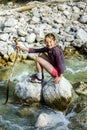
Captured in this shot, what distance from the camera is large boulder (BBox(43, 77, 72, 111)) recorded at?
22.5 ft

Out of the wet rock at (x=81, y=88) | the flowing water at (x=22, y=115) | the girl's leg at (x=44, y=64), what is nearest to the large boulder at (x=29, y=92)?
the flowing water at (x=22, y=115)

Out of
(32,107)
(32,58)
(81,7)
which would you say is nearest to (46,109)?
(32,107)

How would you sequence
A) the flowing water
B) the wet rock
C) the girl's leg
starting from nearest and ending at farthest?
the flowing water, the girl's leg, the wet rock

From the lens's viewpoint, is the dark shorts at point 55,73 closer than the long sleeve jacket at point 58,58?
No

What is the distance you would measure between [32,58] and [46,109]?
10.8 ft

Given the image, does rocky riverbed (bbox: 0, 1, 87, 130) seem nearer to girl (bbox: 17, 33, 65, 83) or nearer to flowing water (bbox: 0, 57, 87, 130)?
flowing water (bbox: 0, 57, 87, 130)

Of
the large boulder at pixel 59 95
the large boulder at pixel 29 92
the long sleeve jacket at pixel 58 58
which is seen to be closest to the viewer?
the long sleeve jacket at pixel 58 58

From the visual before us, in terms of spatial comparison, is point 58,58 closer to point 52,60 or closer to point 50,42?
point 52,60

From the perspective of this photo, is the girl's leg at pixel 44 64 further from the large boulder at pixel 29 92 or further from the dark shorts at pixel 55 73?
the large boulder at pixel 29 92

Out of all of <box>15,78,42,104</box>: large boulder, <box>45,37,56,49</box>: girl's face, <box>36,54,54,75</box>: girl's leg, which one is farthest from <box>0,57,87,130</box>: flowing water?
<box>45,37,56,49</box>: girl's face

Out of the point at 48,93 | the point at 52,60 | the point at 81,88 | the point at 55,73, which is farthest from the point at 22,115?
the point at 81,88

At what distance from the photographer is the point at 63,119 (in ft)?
21.8

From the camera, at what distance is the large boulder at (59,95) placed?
22.5ft

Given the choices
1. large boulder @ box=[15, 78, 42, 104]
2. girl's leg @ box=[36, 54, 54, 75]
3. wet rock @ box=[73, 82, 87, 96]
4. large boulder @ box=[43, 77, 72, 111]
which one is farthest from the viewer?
wet rock @ box=[73, 82, 87, 96]
